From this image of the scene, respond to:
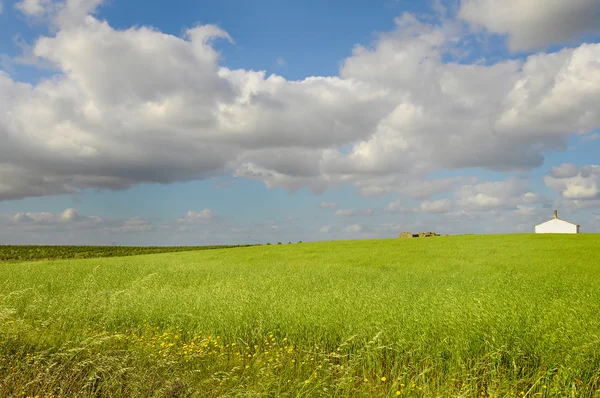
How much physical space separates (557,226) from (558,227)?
21cm

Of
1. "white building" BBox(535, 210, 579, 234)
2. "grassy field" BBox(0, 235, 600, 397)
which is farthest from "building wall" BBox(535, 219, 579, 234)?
"grassy field" BBox(0, 235, 600, 397)

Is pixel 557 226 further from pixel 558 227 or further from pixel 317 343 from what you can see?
pixel 317 343

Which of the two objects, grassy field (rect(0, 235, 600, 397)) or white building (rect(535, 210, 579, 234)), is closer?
grassy field (rect(0, 235, 600, 397))

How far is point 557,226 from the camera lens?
200 ft

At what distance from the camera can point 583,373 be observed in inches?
283

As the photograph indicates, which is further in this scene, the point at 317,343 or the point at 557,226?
the point at 557,226

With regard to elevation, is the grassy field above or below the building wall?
below

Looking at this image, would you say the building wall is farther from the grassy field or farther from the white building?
the grassy field

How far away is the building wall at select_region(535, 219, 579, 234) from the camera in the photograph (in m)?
60.0

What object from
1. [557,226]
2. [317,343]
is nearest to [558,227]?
[557,226]

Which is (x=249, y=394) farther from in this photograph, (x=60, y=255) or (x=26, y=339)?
(x=60, y=255)

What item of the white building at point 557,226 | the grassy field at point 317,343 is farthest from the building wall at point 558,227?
the grassy field at point 317,343

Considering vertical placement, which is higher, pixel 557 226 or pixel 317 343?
pixel 557 226

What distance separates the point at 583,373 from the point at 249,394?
5823 mm
